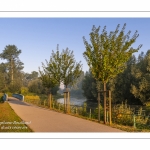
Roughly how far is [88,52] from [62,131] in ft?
14.3

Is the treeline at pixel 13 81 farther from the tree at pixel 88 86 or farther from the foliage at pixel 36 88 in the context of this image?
the tree at pixel 88 86

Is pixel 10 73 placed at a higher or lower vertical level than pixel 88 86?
higher

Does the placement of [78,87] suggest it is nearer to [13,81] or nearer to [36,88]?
[36,88]

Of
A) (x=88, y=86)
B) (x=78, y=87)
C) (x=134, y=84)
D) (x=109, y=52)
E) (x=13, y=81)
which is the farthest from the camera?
(x=78, y=87)

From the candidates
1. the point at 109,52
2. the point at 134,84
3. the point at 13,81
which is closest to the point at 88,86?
the point at 134,84

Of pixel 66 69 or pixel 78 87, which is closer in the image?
pixel 66 69

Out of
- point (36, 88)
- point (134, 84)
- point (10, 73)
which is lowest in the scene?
point (36, 88)

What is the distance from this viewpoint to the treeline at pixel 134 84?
2556cm

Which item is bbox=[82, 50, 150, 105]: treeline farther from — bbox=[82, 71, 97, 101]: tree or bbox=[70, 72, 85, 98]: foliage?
bbox=[70, 72, 85, 98]: foliage

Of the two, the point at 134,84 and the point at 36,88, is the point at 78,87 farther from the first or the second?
the point at 134,84

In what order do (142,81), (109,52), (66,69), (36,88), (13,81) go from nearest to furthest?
(109,52) < (66,69) < (142,81) < (13,81) < (36,88)

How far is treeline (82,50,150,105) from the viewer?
25562 millimetres

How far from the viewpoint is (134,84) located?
2736 centimetres
